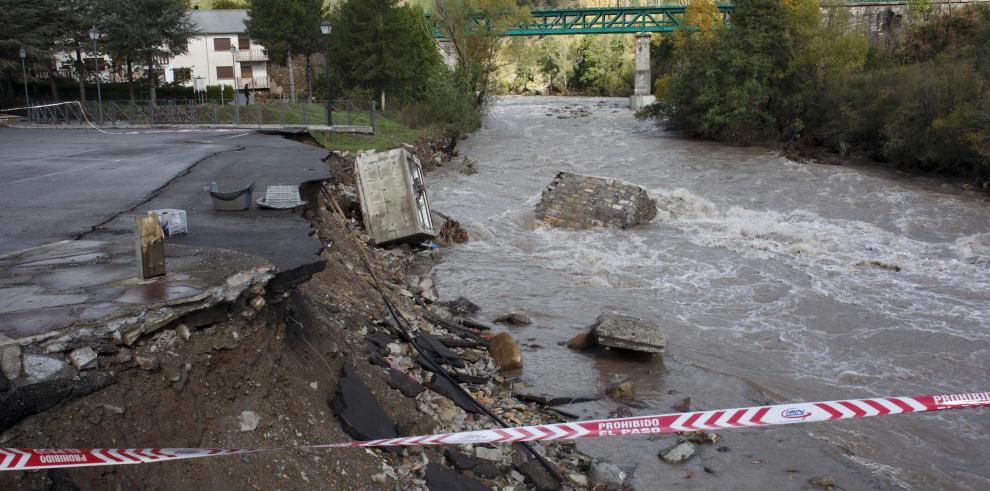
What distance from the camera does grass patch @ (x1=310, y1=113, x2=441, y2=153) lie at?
2666 cm

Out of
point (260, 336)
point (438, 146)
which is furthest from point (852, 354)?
point (438, 146)

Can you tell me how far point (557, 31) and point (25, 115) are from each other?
39.6 meters

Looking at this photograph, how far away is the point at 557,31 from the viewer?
6266cm

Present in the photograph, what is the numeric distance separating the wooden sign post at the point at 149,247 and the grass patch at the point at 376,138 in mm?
17899

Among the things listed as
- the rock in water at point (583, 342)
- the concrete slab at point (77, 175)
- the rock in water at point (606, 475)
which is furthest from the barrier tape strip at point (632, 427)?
the rock in water at point (583, 342)

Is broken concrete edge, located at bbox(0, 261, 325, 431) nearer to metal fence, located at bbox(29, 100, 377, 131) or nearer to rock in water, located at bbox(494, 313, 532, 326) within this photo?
rock in water, located at bbox(494, 313, 532, 326)

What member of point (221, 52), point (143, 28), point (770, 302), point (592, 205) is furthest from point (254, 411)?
point (221, 52)

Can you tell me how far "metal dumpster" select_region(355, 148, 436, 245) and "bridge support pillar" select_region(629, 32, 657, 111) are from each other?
41.0 meters

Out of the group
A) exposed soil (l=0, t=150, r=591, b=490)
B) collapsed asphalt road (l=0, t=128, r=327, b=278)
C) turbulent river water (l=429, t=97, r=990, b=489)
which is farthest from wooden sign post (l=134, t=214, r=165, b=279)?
turbulent river water (l=429, t=97, r=990, b=489)

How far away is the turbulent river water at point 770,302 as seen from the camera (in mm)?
8344

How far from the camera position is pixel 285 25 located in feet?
143

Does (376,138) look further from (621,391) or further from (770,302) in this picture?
(621,391)

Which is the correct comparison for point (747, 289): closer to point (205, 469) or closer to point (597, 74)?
point (205, 469)

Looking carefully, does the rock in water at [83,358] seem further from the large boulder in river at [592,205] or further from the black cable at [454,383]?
the large boulder in river at [592,205]
